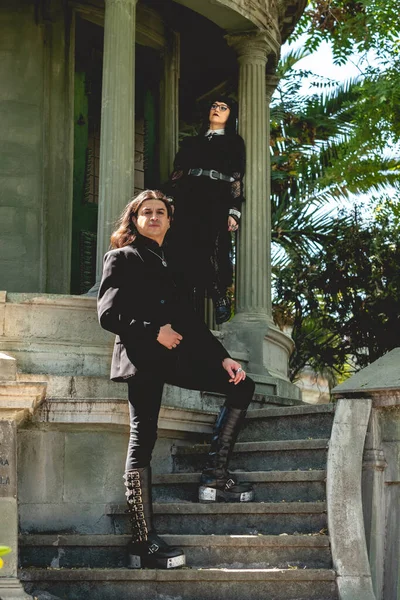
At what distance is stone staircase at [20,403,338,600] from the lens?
25.4 feet

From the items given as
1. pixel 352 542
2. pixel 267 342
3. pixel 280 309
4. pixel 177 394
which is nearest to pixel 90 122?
pixel 267 342

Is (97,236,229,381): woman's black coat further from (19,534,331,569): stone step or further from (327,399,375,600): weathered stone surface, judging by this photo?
(19,534,331,569): stone step

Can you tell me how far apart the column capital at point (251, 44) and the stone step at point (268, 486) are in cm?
510

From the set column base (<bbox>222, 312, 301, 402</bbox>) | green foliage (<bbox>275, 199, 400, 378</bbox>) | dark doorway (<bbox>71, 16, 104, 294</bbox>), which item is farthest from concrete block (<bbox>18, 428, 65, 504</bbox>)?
green foliage (<bbox>275, 199, 400, 378</bbox>)

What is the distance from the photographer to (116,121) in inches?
424

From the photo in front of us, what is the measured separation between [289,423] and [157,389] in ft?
5.44

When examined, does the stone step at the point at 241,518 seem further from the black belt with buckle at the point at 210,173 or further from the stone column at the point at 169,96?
the stone column at the point at 169,96

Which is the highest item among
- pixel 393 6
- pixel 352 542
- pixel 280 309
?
pixel 393 6

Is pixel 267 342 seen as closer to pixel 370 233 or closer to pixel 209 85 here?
pixel 209 85

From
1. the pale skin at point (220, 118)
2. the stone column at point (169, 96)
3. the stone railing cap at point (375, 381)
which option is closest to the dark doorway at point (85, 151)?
the stone column at point (169, 96)

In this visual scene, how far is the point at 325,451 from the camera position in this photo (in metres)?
8.73

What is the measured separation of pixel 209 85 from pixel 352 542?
7643mm

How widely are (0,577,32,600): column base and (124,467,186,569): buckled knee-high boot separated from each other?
788 mm

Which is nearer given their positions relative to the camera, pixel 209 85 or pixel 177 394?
pixel 177 394
